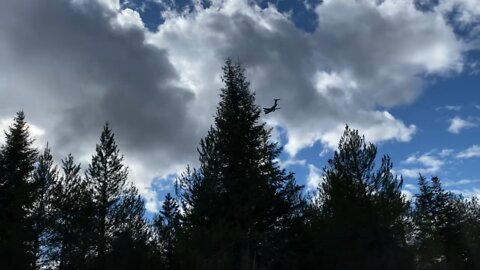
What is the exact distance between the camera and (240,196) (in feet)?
80.8

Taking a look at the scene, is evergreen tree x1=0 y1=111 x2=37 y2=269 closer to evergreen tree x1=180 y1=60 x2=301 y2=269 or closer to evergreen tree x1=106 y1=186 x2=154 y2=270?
evergreen tree x1=106 y1=186 x2=154 y2=270

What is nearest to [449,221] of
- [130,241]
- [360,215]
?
[360,215]

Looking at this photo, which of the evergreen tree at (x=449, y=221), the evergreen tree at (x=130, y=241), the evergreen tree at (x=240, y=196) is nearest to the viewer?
the evergreen tree at (x=130, y=241)

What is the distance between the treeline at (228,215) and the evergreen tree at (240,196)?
0.20ft

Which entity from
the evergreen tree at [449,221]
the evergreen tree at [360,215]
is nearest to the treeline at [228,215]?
the evergreen tree at [360,215]

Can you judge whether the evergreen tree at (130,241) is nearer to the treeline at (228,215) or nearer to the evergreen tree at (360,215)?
the treeline at (228,215)

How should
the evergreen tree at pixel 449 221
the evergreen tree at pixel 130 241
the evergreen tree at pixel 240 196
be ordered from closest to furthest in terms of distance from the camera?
the evergreen tree at pixel 130 241
the evergreen tree at pixel 240 196
the evergreen tree at pixel 449 221

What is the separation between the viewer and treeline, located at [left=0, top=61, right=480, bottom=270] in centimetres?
2081

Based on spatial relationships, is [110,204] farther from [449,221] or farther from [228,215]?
[449,221]

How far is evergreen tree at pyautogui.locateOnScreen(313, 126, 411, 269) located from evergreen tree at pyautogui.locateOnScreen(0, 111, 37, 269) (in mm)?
14673

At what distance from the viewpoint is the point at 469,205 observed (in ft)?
146

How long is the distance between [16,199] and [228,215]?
10.8 meters

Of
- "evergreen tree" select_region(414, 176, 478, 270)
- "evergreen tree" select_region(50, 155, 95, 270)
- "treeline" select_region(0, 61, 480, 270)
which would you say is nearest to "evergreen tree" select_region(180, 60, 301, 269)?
"treeline" select_region(0, 61, 480, 270)

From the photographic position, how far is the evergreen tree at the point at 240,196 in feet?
73.6
